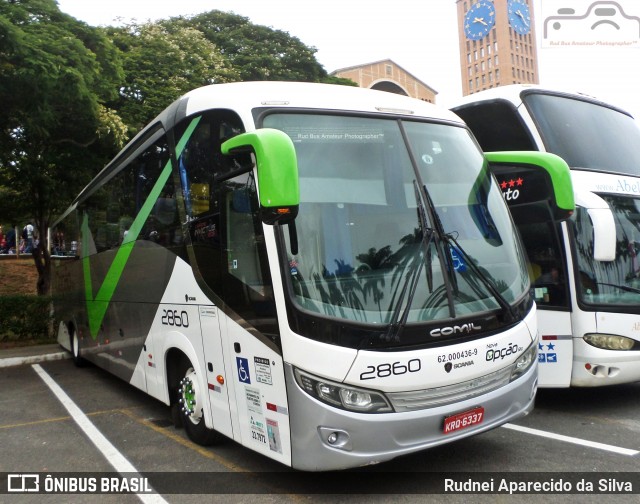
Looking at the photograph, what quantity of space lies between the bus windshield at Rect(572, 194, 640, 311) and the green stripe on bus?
13.7 feet

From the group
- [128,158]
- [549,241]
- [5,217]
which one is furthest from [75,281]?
[549,241]

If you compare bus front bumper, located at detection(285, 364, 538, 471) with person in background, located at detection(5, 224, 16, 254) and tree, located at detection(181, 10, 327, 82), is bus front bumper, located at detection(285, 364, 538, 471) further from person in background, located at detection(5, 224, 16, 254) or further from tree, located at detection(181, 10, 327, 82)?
person in background, located at detection(5, 224, 16, 254)

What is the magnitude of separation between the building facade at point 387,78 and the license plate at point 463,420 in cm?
4557

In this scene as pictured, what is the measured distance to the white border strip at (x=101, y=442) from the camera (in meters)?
4.48

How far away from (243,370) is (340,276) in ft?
3.83

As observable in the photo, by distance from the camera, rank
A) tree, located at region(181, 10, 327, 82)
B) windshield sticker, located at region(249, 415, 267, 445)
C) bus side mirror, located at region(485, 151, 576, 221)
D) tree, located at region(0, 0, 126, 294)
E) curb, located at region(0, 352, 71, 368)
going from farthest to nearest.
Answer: tree, located at region(181, 10, 327, 82)
curb, located at region(0, 352, 71, 368)
tree, located at region(0, 0, 126, 294)
bus side mirror, located at region(485, 151, 576, 221)
windshield sticker, located at region(249, 415, 267, 445)

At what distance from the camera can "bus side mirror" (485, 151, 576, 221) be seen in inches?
202

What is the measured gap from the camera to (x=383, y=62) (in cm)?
5472

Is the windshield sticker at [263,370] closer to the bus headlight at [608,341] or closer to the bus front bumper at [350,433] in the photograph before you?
the bus front bumper at [350,433]

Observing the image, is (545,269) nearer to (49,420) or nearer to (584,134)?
(584,134)

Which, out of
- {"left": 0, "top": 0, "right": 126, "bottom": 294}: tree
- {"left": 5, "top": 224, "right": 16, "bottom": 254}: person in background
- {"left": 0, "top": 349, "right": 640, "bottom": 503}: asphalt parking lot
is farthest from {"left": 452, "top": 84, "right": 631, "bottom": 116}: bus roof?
{"left": 5, "top": 224, "right": 16, "bottom": 254}: person in background

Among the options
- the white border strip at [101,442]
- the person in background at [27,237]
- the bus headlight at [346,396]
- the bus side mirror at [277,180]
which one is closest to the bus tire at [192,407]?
the white border strip at [101,442]

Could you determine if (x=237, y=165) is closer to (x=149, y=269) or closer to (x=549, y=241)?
(x=149, y=269)

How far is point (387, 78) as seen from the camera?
182 ft
